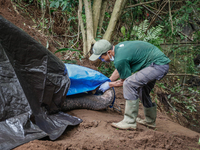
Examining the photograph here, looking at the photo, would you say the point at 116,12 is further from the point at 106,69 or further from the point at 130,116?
the point at 130,116

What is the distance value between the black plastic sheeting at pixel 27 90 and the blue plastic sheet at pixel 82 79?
0.56 feet

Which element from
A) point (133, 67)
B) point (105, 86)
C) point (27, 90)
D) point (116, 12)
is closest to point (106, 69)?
point (116, 12)

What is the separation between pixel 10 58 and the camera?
1968 millimetres

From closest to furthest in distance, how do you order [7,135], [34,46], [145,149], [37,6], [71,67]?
[7,135]
[145,149]
[34,46]
[71,67]
[37,6]

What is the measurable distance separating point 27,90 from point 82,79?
2.80 ft

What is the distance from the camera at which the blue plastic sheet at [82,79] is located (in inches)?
104

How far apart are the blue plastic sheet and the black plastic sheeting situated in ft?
0.56

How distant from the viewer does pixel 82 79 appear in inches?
105

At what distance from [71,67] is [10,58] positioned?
94 centimetres

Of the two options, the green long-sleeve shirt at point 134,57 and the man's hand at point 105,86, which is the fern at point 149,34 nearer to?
the green long-sleeve shirt at point 134,57

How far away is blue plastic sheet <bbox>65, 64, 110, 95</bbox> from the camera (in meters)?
2.64

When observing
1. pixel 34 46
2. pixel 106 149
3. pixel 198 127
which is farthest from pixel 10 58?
pixel 198 127

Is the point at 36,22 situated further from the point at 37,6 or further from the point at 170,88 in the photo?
the point at 170,88

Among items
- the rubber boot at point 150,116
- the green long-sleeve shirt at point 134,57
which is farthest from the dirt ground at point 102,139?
the green long-sleeve shirt at point 134,57
